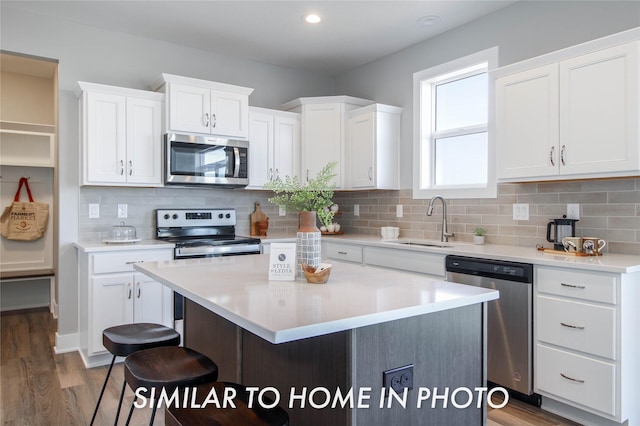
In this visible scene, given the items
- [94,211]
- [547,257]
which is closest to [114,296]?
[94,211]

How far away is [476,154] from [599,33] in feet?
4.03

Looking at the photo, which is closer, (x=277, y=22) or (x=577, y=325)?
(x=577, y=325)

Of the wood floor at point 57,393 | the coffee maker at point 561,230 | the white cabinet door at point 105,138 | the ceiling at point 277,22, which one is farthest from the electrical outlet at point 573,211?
the white cabinet door at point 105,138

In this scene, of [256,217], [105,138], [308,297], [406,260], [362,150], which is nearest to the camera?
[308,297]

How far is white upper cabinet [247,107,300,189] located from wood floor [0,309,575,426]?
2085 millimetres

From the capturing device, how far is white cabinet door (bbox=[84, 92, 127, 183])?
345 centimetres

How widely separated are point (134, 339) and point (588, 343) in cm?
226

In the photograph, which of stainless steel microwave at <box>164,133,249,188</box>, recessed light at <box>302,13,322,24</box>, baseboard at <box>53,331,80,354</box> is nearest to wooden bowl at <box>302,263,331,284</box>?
stainless steel microwave at <box>164,133,249,188</box>

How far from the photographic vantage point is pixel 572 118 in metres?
2.63

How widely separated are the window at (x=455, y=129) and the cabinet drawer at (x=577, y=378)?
140 centimetres

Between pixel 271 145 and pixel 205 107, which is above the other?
pixel 205 107

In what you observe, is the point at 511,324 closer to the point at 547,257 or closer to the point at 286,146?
the point at 547,257

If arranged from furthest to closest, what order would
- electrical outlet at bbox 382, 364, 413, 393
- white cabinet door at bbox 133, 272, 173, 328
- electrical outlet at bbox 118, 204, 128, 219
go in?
electrical outlet at bbox 118, 204, 128, 219, white cabinet door at bbox 133, 272, 173, 328, electrical outlet at bbox 382, 364, 413, 393

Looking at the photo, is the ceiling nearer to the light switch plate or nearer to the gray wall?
the gray wall
